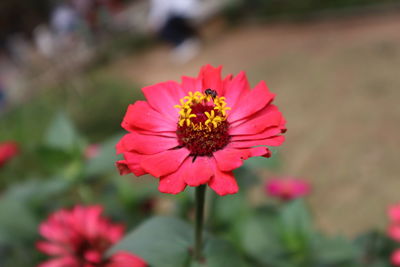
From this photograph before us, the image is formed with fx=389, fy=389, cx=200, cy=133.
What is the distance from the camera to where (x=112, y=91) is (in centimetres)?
486

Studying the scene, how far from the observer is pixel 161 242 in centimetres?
87

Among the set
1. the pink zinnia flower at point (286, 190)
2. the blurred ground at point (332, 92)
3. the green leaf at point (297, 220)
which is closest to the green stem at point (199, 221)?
the green leaf at point (297, 220)

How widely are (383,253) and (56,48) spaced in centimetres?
621

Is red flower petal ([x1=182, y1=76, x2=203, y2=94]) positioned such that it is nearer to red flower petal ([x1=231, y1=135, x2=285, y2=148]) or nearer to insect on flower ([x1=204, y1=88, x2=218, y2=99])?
insect on flower ([x1=204, y1=88, x2=218, y2=99])

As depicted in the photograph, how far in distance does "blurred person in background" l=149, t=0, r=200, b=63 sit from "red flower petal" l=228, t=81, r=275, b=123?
519 cm

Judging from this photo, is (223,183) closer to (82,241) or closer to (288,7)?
(82,241)

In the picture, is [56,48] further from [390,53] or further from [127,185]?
[127,185]

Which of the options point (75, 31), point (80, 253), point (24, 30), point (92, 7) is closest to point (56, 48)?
point (75, 31)

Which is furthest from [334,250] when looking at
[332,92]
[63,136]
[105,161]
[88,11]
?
[88,11]

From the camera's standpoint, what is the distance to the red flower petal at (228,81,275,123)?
2.55ft

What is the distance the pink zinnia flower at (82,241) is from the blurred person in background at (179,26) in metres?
4.96

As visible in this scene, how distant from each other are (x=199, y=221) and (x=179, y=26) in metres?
5.49

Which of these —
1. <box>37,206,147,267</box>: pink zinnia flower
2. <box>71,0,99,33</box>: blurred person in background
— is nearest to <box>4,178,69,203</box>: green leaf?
<box>37,206,147,267</box>: pink zinnia flower

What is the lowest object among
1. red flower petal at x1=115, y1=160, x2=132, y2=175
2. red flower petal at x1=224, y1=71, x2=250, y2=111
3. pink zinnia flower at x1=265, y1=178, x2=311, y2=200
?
red flower petal at x1=115, y1=160, x2=132, y2=175
